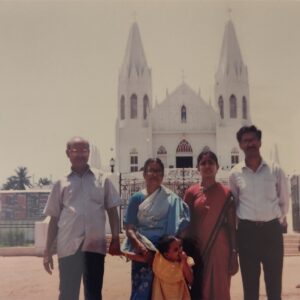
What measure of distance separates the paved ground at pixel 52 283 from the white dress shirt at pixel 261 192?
1.22 m

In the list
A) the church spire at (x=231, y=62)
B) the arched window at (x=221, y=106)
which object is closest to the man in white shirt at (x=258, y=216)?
the church spire at (x=231, y=62)

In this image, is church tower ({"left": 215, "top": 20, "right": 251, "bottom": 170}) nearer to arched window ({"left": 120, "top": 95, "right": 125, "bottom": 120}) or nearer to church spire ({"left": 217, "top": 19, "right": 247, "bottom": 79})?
church spire ({"left": 217, "top": 19, "right": 247, "bottom": 79})

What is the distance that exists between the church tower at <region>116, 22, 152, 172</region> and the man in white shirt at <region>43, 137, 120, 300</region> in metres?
18.7

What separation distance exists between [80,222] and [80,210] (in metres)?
0.09

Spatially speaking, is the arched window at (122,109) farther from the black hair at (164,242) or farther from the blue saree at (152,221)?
the black hair at (164,242)

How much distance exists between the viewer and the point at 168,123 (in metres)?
23.9

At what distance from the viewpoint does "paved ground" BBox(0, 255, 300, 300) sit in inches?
190

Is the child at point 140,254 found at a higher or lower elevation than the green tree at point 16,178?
lower

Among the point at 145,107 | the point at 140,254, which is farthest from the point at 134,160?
the point at 140,254

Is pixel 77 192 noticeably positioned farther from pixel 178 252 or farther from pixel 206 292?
pixel 206 292

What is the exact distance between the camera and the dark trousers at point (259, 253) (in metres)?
3.81

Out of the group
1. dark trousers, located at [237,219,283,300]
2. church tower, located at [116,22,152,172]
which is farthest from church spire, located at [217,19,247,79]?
dark trousers, located at [237,219,283,300]

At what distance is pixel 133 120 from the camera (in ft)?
79.8

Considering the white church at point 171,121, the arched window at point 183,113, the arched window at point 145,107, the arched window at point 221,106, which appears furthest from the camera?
the arched window at point 145,107
